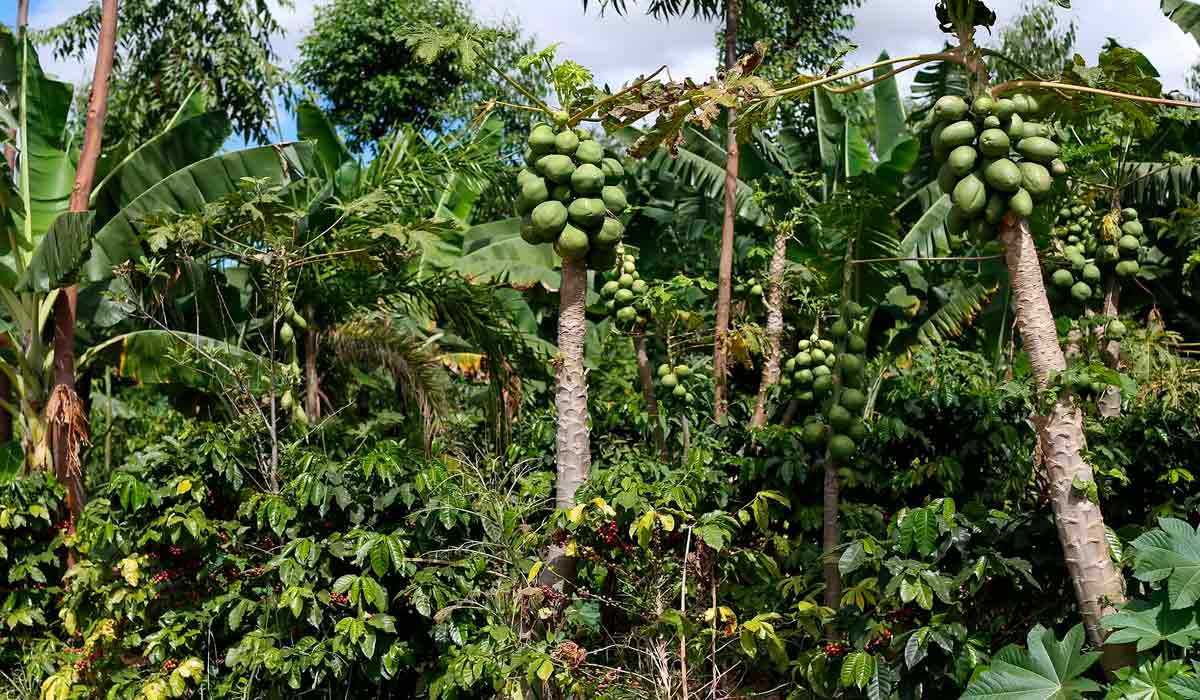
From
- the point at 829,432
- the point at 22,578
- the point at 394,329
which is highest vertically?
the point at 394,329

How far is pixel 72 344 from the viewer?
279 inches

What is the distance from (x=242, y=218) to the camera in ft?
21.2

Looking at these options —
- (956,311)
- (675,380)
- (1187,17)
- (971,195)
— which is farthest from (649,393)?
(956,311)

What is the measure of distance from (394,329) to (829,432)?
12.2ft

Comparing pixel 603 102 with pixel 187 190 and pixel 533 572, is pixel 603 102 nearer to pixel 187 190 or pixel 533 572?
pixel 533 572

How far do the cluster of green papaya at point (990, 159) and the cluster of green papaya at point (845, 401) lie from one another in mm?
1308

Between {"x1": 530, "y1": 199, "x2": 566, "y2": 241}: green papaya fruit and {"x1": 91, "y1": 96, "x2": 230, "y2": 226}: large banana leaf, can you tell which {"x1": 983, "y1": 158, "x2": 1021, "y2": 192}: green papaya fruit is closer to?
{"x1": 530, "y1": 199, "x2": 566, "y2": 241}: green papaya fruit

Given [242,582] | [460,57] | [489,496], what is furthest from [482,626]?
[460,57]

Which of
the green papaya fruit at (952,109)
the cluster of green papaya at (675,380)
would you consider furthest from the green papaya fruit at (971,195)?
the cluster of green papaya at (675,380)

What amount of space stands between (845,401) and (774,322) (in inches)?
74.4

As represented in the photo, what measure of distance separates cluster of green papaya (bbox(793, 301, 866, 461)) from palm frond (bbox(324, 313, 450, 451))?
120 inches

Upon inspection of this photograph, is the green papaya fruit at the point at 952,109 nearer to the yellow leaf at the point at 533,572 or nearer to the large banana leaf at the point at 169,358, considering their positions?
the yellow leaf at the point at 533,572

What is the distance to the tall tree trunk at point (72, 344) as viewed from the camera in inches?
265

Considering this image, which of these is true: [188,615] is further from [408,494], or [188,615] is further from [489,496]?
[489,496]
